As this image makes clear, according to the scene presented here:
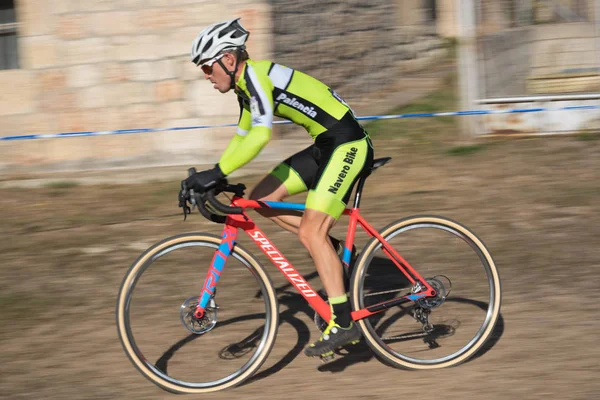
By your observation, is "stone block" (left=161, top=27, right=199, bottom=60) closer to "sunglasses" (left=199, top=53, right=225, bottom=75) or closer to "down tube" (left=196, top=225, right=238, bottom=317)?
"sunglasses" (left=199, top=53, right=225, bottom=75)

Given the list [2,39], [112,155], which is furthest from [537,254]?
[2,39]

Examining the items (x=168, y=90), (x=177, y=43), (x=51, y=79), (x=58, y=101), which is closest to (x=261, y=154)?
(x=168, y=90)

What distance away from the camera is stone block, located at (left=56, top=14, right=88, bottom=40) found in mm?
9727

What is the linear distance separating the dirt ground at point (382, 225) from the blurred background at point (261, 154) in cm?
2

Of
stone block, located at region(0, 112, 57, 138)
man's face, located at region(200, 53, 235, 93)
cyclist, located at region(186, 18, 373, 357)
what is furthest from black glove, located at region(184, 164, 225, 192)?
stone block, located at region(0, 112, 57, 138)

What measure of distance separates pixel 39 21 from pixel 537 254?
20.9ft

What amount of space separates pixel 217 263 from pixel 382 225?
313cm

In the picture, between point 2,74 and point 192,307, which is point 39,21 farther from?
point 192,307

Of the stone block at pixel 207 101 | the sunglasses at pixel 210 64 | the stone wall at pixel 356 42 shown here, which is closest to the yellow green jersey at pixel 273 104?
the sunglasses at pixel 210 64

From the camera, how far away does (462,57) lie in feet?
32.5

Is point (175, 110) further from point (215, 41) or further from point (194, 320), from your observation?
point (194, 320)

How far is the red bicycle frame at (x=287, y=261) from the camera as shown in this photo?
4.88 m

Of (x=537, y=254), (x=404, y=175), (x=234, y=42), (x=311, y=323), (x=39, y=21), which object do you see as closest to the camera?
(x=234, y=42)

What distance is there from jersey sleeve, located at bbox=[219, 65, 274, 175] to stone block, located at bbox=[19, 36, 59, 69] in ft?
18.9
